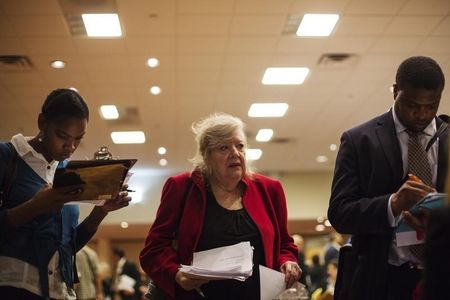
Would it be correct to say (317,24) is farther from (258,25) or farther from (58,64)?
(58,64)

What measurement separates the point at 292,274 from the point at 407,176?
699 millimetres

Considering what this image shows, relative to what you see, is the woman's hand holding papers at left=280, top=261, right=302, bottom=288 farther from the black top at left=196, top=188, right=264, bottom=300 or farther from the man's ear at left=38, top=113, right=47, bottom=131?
the man's ear at left=38, top=113, right=47, bottom=131

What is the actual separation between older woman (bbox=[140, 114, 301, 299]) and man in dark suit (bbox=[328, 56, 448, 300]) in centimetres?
46

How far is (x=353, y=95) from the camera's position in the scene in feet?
32.7

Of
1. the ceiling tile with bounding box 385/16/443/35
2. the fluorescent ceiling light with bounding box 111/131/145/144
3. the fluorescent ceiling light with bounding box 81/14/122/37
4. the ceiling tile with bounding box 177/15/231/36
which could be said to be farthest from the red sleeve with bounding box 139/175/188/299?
the fluorescent ceiling light with bounding box 111/131/145/144

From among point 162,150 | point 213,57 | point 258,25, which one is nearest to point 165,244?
point 258,25

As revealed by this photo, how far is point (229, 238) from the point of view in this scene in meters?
2.60

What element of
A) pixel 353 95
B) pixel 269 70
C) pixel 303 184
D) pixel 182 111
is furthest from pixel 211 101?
pixel 303 184

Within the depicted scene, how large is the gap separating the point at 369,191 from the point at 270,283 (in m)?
0.61

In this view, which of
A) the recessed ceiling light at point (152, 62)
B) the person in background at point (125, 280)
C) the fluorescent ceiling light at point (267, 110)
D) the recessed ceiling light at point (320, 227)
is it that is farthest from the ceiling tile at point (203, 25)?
the recessed ceiling light at point (320, 227)

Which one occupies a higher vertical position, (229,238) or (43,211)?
(43,211)

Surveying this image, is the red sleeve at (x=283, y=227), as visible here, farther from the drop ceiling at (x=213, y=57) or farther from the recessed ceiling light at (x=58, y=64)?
the recessed ceiling light at (x=58, y=64)

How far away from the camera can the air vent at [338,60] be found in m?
8.22

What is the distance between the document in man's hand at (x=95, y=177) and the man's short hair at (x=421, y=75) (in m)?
1.11
